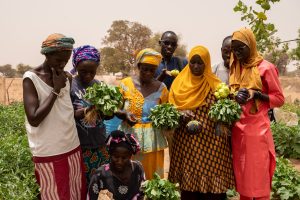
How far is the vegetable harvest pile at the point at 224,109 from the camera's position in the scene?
3447 mm

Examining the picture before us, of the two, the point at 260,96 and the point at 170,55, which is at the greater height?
the point at 170,55

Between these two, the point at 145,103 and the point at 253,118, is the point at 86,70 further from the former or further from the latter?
the point at 253,118

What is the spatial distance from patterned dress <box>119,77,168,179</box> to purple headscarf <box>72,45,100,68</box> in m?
0.44

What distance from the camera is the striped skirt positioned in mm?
2959

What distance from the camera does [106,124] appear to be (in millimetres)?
4023

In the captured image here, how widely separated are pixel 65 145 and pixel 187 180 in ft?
4.81

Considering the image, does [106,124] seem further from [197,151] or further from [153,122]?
[197,151]

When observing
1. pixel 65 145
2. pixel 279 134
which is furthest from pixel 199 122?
pixel 279 134

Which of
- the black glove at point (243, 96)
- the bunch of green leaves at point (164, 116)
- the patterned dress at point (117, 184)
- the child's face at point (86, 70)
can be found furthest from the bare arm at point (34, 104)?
the black glove at point (243, 96)

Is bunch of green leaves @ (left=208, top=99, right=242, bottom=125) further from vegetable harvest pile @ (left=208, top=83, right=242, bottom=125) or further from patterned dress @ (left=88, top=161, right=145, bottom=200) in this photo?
patterned dress @ (left=88, top=161, right=145, bottom=200)

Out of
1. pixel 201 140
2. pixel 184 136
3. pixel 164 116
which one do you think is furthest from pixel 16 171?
pixel 201 140

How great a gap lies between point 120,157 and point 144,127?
43 cm

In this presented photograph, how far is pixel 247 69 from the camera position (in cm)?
368

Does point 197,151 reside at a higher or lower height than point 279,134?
higher
